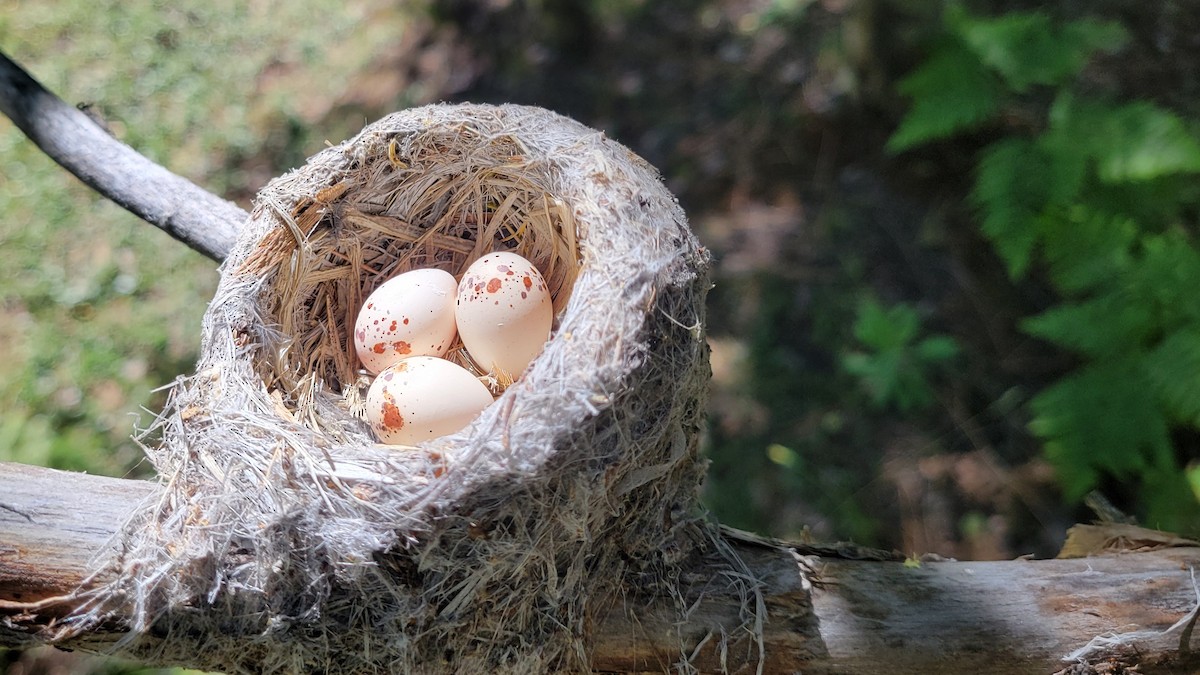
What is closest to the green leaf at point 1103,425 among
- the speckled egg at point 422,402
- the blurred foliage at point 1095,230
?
the blurred foliage at point 1095,230

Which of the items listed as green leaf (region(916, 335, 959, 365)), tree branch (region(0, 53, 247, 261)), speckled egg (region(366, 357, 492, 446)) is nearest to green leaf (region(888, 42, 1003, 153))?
green leaf (region(916, 335, 959, 365))

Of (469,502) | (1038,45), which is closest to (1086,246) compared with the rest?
(1038,45)

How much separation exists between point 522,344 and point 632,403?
575 mm

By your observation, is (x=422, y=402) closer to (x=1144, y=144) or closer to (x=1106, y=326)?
(x=1106, y=326)

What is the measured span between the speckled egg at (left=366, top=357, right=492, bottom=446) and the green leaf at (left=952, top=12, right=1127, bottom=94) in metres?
2.23

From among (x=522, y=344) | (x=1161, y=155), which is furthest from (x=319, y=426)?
(x=1161, y=155)

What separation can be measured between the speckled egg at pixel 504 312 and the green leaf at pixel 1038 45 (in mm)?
1966

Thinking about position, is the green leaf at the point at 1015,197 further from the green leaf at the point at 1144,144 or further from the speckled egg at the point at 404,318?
the speckled egg at the point at 404,318

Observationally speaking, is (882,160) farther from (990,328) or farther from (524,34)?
(524,34)

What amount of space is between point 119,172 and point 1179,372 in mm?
2778

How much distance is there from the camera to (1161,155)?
2.34m

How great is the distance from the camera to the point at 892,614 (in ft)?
4.49

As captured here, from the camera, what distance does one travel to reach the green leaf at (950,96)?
2.82 metres

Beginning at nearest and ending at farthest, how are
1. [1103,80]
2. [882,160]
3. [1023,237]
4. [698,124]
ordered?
[1023,237], [1103,80], [882,160], [698,124]
